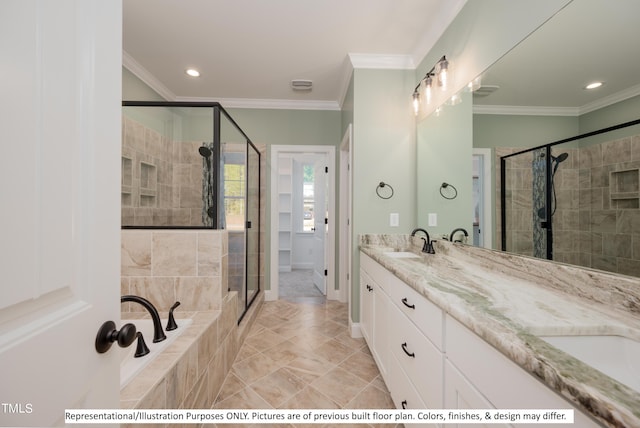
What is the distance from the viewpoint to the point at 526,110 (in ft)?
4.03

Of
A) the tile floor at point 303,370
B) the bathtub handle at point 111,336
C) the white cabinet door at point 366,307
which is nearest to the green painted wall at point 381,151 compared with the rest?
the white cabinet door at point 366,307

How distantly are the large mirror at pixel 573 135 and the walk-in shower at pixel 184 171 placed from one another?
1894mm

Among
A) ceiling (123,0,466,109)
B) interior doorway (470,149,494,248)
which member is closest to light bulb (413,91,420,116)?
ceiling (123,0,466,109)

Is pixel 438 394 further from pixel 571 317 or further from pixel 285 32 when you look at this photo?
pixel 285 32

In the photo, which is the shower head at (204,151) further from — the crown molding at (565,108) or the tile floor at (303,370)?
the crown molding at (565,108)

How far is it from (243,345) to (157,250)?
1.14m

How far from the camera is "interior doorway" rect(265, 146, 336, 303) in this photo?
11.3 ft

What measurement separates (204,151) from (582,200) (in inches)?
89.4

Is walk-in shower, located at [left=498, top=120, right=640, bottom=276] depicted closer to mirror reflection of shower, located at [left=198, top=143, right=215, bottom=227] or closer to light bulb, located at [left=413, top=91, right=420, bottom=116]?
light bulb, located at [left=413, top=91, right=420, bottom=116]

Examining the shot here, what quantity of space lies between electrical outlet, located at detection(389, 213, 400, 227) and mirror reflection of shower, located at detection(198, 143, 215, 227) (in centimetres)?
161

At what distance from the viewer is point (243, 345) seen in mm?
2264

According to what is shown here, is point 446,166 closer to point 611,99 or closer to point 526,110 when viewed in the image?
point 526,110

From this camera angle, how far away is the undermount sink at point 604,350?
700 mm

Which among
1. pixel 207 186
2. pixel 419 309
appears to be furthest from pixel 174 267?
pixel 419 309
